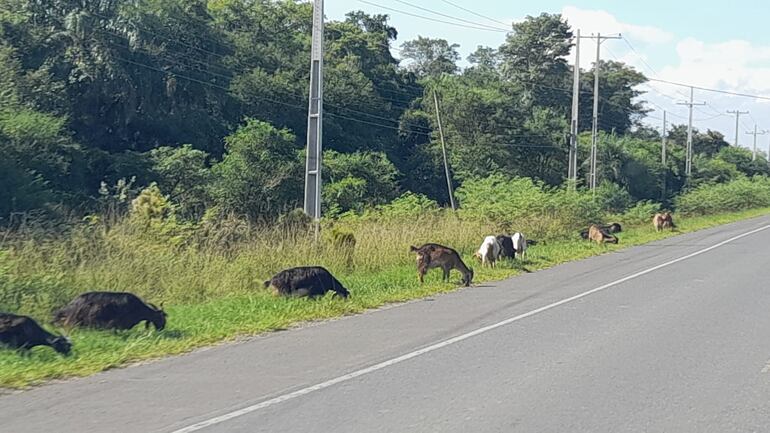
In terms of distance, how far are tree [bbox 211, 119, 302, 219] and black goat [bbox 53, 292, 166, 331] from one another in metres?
22.5

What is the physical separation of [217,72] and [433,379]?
38.5 m

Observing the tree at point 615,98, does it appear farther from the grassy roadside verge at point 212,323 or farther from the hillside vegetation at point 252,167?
the grassy roadside verge at point 212,323

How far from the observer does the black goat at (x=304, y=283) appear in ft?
45.4

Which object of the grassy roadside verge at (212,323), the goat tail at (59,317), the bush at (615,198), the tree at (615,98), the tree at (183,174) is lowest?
the grassy roadside verge at (212,323)

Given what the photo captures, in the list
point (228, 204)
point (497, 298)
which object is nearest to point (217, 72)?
point (228, 204)

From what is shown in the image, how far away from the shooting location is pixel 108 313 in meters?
10.8

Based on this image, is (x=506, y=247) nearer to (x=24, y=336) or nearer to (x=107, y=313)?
(x=107, y=313)

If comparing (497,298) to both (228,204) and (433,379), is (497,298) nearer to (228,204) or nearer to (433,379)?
(433,379)

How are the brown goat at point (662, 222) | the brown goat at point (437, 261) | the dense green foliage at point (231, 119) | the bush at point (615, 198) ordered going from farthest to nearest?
the bush at point (615, 198), the brown goat at point (662, 222), the dense green foliage at point (231, 119), the brown goat at point (437, 261)

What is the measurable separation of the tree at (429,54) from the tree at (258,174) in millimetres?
Result: 51917

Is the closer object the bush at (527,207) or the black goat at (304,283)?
the black goat at (304,283)

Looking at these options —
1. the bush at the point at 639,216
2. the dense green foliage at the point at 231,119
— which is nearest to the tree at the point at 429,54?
the dense green foliage at the point at 231,119

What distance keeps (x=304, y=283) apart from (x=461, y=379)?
585 cm

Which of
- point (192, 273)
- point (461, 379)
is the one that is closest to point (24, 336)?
point (461, 379)
